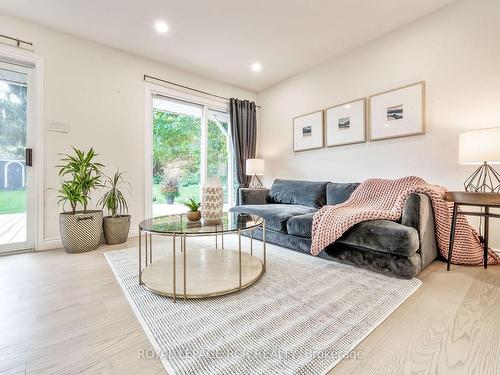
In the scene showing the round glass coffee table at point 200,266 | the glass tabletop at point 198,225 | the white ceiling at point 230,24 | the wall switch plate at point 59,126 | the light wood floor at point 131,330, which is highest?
the white ceiling at point 230,24

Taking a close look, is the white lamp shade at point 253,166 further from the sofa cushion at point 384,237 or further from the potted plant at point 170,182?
the sofa cushion at point 384,237

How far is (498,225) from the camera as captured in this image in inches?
84.0

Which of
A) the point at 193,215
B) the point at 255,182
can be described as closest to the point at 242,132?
the point at 255,182

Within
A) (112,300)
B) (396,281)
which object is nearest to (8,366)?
(112,300)

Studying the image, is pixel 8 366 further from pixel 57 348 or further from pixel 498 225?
pixel 498 225

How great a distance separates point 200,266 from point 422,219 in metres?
1.74

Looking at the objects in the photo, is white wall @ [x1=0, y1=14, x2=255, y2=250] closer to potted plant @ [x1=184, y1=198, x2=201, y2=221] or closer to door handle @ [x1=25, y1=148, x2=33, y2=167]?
door handle @ [x1=25, y1=148, x2=33, y2=167]

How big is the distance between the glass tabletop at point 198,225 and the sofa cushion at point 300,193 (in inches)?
51.8

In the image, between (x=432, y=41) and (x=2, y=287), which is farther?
(x=432, y=41)

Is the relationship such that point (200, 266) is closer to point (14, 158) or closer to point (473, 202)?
point (473, 202)

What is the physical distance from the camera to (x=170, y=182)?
3.54 m

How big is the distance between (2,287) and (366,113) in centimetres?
373

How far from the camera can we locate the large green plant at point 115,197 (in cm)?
274

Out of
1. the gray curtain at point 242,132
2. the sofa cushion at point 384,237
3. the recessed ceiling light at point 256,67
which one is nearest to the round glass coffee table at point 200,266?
the sofa cushion at point 384,237
